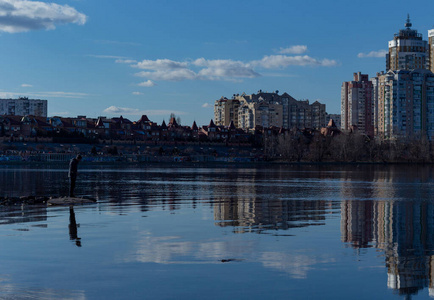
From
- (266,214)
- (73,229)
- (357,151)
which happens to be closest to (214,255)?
(73,229)

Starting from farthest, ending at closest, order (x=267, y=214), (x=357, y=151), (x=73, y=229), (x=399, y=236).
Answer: (x=357, y=151) < (x=267, y=214) < (x=73, y=229) < (x=399, y=236)

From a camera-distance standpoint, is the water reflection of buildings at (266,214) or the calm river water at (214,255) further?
the water reflection of buildings at (266,214)

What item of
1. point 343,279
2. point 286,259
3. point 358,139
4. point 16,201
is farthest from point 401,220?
point 358,139

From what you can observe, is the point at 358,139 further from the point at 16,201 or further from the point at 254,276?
the point at 254,276

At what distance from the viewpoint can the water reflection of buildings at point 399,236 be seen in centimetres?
1188

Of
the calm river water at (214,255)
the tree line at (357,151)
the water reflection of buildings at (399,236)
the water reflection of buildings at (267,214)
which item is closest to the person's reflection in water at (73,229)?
the calm river water at (214,255)

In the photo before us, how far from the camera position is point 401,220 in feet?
73.3

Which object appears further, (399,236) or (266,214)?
(266,214)

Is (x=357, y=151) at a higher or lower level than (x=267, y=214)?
higher

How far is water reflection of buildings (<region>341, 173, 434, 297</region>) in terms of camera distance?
11.9 meters

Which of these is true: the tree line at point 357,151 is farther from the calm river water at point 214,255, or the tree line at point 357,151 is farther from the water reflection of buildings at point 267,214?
the calm river water at point 214,255

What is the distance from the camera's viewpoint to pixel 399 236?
17.6 meters

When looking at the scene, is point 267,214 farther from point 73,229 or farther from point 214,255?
point 214,255

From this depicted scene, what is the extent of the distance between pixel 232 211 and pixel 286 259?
11.8 meters
